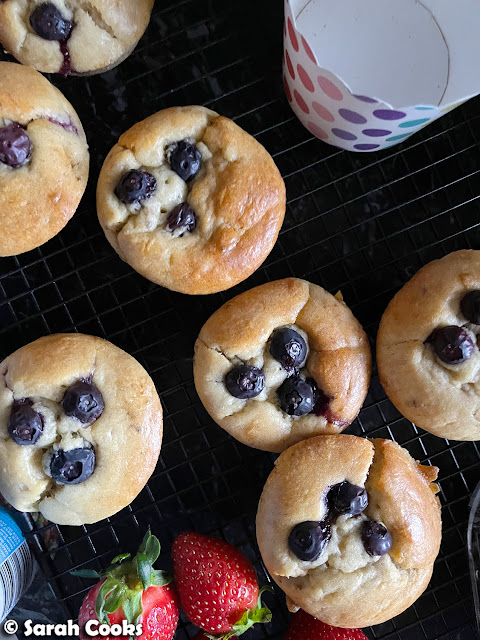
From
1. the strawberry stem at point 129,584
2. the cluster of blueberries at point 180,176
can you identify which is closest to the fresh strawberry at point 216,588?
the strawberry stem at point 129,584

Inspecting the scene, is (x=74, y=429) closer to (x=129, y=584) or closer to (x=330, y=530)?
(x=129, y=584)

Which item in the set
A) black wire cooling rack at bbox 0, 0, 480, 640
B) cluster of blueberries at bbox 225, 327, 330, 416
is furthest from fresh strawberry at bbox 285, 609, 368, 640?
cluster of blueberries at bbox 225, 327, 330, 416

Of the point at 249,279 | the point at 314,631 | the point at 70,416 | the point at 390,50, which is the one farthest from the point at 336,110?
the point at 314,631

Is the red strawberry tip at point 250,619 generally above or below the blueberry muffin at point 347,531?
below

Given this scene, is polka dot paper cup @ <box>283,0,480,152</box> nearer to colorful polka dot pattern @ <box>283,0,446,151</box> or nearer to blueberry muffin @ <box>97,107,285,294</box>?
colorful polka dot pattern @ <box>283,0,446,151</box>

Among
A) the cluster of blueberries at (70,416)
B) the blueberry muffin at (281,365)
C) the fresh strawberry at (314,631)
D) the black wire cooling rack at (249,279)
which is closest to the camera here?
the cluster of blueberries at (70,416)

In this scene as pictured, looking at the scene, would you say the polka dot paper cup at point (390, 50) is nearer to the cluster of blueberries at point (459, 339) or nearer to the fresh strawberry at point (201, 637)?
the cluster of blueberries at point (459, 339)
